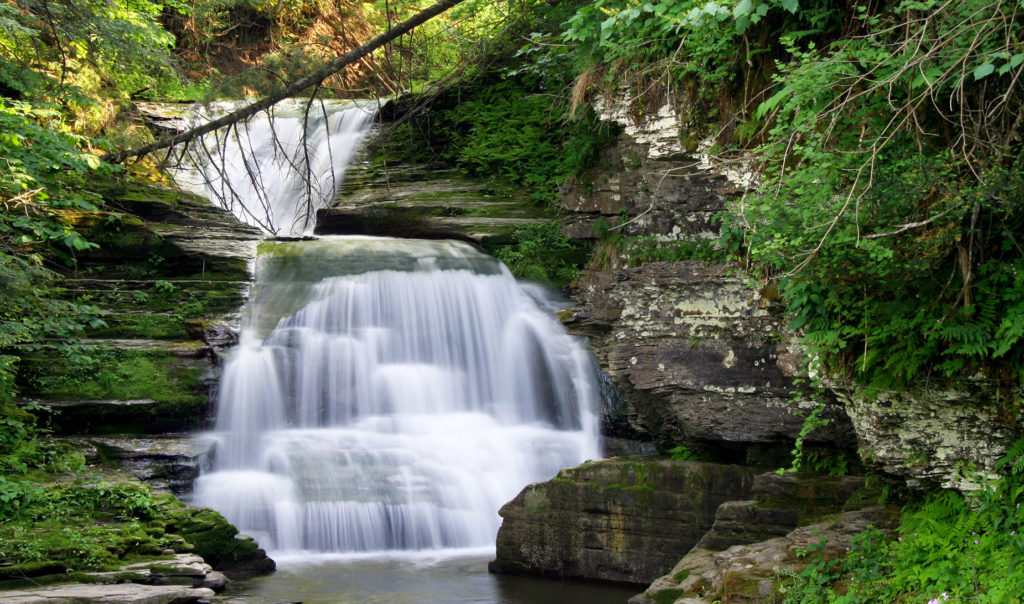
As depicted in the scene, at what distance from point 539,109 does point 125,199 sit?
7.50 meters

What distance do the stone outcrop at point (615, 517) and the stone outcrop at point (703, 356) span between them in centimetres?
50

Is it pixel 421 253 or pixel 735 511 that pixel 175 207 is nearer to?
Answer: pixel 421 253

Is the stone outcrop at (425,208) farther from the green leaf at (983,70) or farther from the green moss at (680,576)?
the green leaf at (983,70)

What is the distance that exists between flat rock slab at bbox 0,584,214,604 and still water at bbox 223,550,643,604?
786 millimetres

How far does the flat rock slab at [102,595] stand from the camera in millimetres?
Answer: 5844

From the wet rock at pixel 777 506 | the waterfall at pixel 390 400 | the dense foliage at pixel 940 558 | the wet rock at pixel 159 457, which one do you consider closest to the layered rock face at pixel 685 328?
the wet rock at pixel 777 506

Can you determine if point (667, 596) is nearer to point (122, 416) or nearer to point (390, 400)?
point (390, 400)

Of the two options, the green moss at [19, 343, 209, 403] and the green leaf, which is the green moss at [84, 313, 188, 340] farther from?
the green leaf

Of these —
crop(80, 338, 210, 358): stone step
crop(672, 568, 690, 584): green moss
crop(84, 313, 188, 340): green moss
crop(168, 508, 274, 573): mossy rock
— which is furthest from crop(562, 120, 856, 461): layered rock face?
crop(84, 313, 188, 340): green moss

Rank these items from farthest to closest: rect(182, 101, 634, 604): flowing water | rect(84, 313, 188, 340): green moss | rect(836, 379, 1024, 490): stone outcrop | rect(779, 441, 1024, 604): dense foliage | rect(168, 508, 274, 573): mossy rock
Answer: rect(84, 313, 188, 340): green moss
rect(182, 101, 634, 604): flowing water
rect(168, 508, 274, 573): mossy rock
rect(836, 379, 1024, 490): stone outcrop
rect(779, 441, 1024, 604): dense foliage

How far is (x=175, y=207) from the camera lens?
45.0 feet

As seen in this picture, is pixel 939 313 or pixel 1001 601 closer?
pixel 1001 601

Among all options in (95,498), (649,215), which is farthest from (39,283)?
(649,215)

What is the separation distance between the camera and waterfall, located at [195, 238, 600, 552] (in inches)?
374
